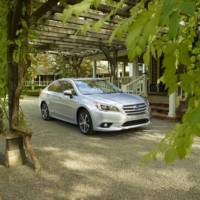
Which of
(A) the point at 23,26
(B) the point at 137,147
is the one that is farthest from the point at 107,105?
(A) the point at 23,26

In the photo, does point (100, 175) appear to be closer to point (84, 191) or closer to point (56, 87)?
point (84, 191)

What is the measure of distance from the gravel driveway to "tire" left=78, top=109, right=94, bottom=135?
2.20 feet

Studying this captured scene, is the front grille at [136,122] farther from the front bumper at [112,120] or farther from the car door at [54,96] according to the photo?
the car door at [54,96]

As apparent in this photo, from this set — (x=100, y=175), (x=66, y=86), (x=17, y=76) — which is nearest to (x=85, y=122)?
(x=66, y=86)

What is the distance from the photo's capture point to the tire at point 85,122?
8812mm

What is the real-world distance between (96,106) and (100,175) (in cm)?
350

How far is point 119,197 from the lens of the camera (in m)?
4.41

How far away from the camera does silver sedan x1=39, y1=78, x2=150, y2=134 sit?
858 centimetres

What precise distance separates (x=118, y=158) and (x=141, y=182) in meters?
1.46

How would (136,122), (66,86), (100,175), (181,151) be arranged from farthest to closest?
(66,86)
(136,122)
(100,175)
(181,151)

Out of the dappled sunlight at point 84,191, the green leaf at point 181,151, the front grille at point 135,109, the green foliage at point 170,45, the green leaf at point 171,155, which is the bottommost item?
the dappled sunlight at point 84,191

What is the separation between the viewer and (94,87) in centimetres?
1009

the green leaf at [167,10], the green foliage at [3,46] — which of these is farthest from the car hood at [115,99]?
the green leaf at [167,10]

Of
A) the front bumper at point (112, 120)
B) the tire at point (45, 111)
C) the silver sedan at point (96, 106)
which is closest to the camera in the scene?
the front bumper at point (112, 120)
